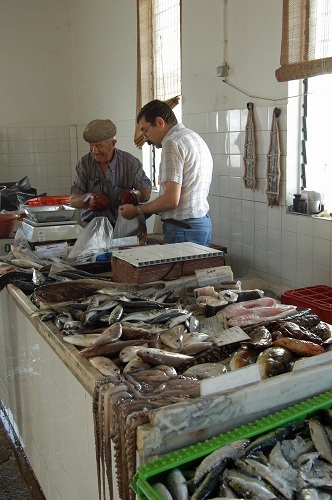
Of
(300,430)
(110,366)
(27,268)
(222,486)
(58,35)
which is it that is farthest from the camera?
(58,35)

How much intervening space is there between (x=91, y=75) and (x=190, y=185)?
5.00m

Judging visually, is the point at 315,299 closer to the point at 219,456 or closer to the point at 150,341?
the point at 150,341

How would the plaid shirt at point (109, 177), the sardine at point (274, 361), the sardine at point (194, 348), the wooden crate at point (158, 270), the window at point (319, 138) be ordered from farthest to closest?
the plaid shirt at point (109, 177) < the window at point (319, 138) < the wooden crate at point (158, 270) < the sardine at point (194, 348) < the sardine at point (274, 361)

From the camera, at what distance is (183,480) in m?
1.39

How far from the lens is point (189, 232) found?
399 cm

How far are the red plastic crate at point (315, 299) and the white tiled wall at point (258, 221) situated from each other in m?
0.41

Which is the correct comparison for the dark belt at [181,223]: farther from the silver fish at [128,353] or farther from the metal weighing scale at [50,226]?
the silver fish at [128,353]

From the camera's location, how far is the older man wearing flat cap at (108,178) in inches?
180

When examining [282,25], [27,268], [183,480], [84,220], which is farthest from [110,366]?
[282,25]

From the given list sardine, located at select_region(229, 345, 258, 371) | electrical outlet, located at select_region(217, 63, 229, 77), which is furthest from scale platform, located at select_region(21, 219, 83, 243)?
sardine, located at select_region(229, 345, 258, 371)

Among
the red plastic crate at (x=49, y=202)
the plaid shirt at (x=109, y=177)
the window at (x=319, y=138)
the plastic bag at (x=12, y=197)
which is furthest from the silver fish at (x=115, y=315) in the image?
the plastic bag at (x=12, y=197)

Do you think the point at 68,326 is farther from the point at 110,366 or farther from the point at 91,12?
the point at 91,12

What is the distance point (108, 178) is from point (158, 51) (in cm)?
243

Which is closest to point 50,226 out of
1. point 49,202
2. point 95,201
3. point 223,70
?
point 95,201
